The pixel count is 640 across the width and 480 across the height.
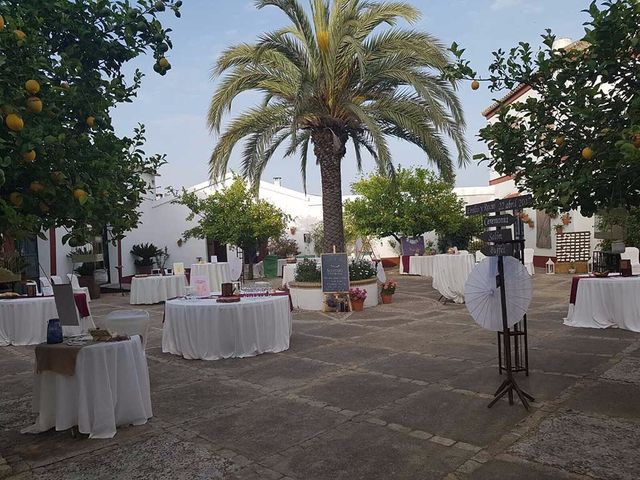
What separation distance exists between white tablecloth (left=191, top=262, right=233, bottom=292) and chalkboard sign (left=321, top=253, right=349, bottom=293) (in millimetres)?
5428

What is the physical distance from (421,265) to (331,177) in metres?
9.13

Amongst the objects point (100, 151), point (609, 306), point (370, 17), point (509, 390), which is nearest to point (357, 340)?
point (509, 390)

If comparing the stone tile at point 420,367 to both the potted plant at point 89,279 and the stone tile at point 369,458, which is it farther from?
the potted plant at point 89,279

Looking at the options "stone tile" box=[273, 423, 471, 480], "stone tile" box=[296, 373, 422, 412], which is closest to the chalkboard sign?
"stone tile" box=[296, 373, 422, 412]

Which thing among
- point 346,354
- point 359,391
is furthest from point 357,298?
point 359,391

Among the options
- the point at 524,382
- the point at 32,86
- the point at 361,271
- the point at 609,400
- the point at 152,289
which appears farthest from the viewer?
the point at 152,289

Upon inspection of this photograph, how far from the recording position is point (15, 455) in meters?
4.16

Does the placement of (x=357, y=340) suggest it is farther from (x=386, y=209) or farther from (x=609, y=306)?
(x=386, y=209)

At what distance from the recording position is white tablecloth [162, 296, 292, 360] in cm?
726

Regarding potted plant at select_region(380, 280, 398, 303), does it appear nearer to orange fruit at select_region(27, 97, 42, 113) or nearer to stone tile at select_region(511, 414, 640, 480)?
stone tile at select_region(511, 414, 640, 480)

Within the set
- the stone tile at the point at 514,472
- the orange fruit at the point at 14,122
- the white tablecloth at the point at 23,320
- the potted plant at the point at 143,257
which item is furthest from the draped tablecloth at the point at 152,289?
the orange fruit at the point at 14,122

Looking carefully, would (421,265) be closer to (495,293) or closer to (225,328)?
(225,328)

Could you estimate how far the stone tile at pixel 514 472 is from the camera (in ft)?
11.1

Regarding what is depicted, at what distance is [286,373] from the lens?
634 centimetres
